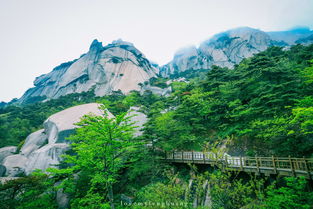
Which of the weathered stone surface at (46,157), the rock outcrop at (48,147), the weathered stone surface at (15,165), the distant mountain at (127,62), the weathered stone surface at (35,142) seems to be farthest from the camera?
the distant mountain at (127,62)

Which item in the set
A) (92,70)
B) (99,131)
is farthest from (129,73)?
(99,131)

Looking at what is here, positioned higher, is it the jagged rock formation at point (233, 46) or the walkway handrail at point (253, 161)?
the jagged rock formation at point (233, 46)

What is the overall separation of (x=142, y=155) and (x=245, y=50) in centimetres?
6692

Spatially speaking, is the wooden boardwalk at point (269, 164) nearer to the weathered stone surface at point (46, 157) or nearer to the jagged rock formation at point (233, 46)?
the weathered stone surface at point (46, 157)

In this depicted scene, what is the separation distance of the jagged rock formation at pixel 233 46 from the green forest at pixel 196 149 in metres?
51.4

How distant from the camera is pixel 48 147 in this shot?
15562 millimetres

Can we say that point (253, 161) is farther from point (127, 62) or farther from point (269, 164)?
point (127, 62)

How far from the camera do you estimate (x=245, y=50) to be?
2470 inches

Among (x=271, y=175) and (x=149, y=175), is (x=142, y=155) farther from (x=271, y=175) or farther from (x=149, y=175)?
(x=271, y=175)

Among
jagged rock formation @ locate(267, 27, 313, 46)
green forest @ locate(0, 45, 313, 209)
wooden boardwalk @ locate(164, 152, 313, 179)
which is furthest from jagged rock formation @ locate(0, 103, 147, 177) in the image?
jagged rock formation @ locate(267, 27, 313, 46)

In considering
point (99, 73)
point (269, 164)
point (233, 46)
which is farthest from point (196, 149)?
point (233, 46)

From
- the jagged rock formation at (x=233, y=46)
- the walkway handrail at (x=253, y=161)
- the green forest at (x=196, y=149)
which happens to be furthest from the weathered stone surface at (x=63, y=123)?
the jagged rock formation at (x=233, y=46)

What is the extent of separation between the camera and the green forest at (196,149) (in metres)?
7.07

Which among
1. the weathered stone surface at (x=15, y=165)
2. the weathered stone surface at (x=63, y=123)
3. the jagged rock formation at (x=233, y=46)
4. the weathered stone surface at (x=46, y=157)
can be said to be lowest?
the weathered stone surface at (x=15, y=165)
